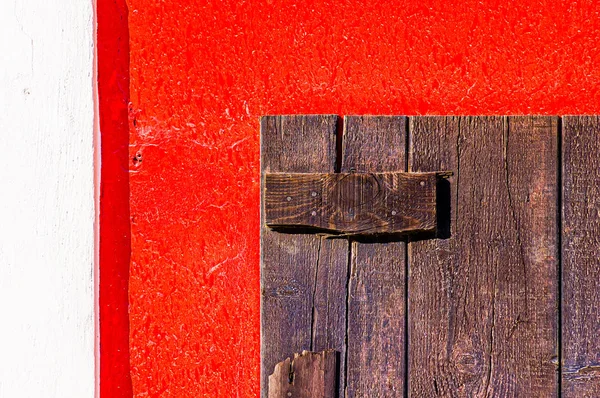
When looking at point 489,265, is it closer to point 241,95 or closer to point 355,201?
point 355,201

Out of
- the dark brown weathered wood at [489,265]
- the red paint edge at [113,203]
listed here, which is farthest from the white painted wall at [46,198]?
the dark brown weathered wood at [489,265]

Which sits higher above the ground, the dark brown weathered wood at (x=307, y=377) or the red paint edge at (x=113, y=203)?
the red paint edge at (x=113, y=203)

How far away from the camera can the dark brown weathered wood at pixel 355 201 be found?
1.14 meters

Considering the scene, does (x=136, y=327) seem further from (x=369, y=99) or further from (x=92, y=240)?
(x=369, y=99)

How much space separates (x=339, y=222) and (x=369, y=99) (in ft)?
1.37

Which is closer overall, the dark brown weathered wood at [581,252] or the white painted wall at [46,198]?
the dark brown weathered wood at [581,252]

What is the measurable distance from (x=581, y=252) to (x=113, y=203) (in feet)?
3.28

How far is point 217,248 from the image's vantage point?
4.87 feet

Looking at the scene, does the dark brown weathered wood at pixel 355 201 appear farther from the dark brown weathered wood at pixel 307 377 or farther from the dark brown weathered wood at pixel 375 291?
the dark brown weathered wood at pixel 307 377

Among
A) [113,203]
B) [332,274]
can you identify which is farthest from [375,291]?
[113,203]

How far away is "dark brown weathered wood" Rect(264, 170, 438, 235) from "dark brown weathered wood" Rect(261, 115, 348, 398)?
0.04 metres

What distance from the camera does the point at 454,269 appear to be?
1.18 m

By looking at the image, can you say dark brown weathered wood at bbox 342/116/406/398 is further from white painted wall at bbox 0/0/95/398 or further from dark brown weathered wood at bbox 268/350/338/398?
white painted wall at bbox 0/0/95/398

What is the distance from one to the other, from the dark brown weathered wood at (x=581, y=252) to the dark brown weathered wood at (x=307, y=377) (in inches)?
16.9
